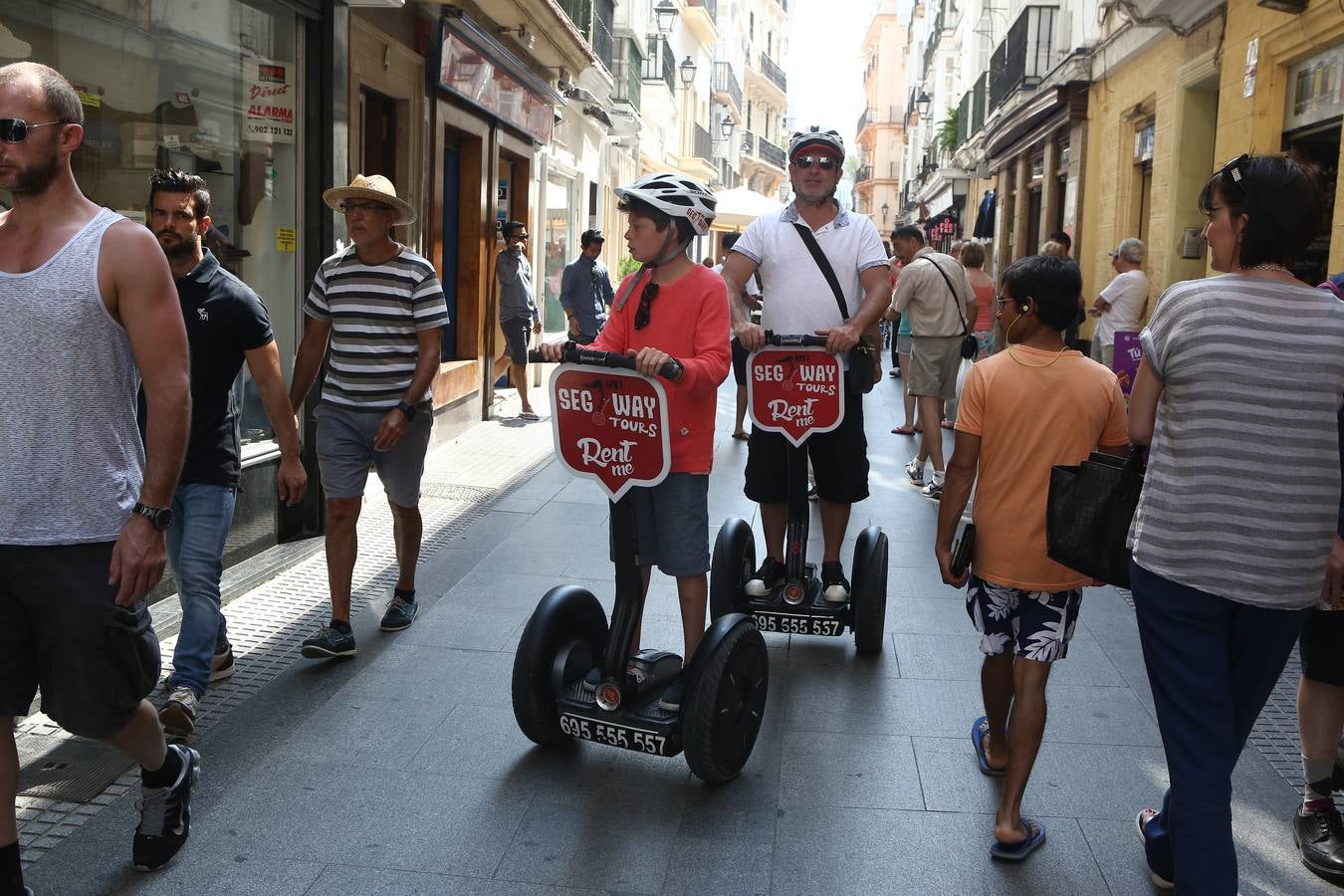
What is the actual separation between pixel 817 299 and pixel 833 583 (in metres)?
1.23

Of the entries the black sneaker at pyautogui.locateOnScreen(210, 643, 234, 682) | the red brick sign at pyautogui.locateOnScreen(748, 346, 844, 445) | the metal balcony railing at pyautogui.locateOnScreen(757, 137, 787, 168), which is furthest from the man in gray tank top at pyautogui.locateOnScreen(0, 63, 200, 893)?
the metal balcony railing at pyautogui.locateOnScreen(757, 137, 787, 168)

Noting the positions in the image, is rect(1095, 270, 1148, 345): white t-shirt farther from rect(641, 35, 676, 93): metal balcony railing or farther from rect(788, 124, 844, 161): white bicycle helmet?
rect(641, 35, 676, 93): metal balcony railing

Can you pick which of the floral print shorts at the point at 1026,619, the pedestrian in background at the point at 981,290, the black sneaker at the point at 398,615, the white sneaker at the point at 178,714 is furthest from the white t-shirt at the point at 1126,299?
the white sneaker at the point at 178,714

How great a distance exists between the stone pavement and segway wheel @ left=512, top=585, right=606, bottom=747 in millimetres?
149

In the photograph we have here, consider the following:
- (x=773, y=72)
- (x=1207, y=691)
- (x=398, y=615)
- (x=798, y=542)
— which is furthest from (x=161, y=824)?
(x=773, y=72)

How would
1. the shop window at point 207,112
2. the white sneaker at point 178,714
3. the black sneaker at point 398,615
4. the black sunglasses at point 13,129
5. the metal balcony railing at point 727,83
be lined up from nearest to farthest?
the black sunglasses at point 13,129, the white sneaker at point 178,714, the black sneaker at point 398,615, the shop window at point 207,112, the metal balcony railing at point 727,83

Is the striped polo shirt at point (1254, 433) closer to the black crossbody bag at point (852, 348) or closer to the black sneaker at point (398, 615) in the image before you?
the black crossbody bag at point (852, 348)

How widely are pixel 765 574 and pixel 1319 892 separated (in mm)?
2572

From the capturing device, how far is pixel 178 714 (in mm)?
4430

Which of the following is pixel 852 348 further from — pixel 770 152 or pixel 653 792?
pixel 770 152

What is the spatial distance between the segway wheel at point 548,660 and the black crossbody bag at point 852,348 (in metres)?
1.58

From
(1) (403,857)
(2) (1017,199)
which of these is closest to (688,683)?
(1) (403,857)

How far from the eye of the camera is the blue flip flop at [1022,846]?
12.1 ft

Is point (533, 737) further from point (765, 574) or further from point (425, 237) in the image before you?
point (425, 237)
